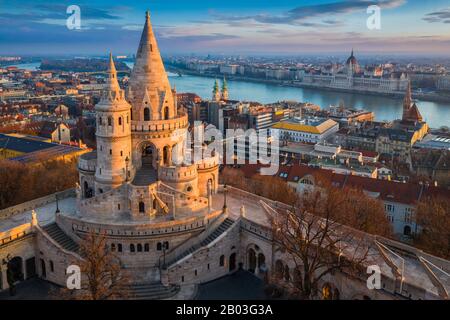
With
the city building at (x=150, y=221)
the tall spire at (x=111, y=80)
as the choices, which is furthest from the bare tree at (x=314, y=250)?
the tall spire at (x=111, y=80)

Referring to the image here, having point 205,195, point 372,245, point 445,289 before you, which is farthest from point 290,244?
point 205,195

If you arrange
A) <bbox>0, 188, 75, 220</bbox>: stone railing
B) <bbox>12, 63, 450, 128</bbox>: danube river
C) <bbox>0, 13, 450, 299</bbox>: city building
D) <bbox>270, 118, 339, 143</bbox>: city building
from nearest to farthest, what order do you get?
<bbox>0, 13, 450, 299</bbox>: city building
<bbox>0, 188, 75, 220</bbox>: stone railing
<bbox>270, 118, 339, 143</bbox>: city building
<bbox>12, 63, 450, 128</bbox>: danube river

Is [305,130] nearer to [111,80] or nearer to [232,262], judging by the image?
[232,262]

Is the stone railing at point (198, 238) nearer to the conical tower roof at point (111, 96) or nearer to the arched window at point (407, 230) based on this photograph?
the conical tower roof at point (111, 96)

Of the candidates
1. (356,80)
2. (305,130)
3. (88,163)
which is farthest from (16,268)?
(356,80)

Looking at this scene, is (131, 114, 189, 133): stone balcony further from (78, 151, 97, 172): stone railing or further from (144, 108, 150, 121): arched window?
(78, 151, 97, 172): stone railing

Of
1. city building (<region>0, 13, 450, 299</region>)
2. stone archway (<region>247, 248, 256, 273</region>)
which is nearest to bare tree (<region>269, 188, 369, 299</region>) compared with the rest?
city building (<region>0, 13, 450, 299</region>)
